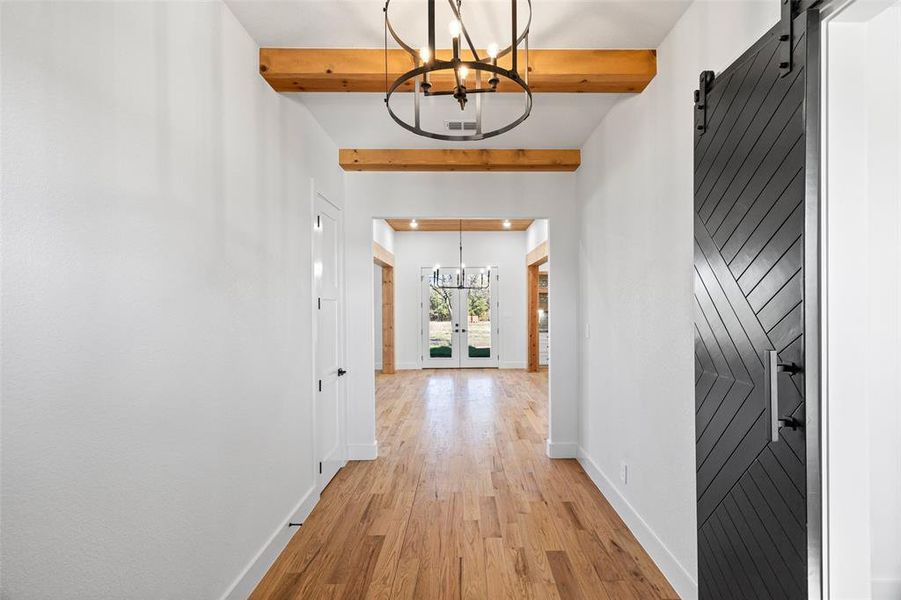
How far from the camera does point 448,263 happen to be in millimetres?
10102

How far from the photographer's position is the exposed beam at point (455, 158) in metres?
4.13

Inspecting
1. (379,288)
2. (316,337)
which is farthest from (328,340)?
(379,288)

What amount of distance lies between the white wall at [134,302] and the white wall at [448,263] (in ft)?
24.4

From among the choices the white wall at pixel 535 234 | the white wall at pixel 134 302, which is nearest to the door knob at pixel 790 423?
the white wall at pixel 134 302

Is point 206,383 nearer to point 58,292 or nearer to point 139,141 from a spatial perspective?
point 58,292

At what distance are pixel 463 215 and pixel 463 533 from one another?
9.43 ft

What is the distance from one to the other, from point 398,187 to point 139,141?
303 cm

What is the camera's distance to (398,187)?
4461 millimetres

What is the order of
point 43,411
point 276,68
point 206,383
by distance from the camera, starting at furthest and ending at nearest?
point 276,68 < point 206,383 < point 43,411

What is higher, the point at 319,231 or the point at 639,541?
the point at 319,231

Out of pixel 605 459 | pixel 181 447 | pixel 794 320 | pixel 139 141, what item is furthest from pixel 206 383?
pixel 605 459

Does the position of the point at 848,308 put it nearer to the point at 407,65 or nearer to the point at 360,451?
the point at 407,65

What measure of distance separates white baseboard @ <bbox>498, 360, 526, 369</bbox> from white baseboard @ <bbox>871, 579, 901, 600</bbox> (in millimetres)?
8068

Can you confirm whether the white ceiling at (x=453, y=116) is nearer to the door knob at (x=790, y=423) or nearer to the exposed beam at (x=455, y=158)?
the exposed beam at (x=455, y=158)
